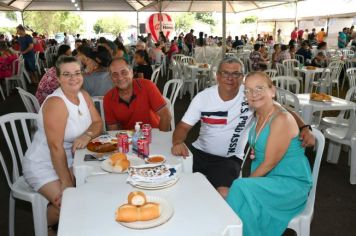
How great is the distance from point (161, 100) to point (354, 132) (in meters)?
1.87

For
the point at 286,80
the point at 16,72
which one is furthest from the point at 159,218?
the point at 16,72

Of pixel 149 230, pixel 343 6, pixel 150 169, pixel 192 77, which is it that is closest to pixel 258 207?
pixel 150 169

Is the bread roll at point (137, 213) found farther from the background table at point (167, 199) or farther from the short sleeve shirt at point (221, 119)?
the short sleeve shirt at point (221, 119)

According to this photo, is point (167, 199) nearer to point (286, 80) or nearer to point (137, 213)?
point (137, 213)

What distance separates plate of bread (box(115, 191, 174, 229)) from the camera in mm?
1092

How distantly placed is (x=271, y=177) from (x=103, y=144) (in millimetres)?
972

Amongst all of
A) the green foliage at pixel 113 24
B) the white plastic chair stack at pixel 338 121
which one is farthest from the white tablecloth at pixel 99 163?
the green foliage at pixel 113 24

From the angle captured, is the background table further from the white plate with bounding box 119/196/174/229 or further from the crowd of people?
the crowd of people

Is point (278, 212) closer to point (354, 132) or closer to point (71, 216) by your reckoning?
point (71, 216)

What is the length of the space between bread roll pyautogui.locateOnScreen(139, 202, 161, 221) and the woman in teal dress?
0.60 metres

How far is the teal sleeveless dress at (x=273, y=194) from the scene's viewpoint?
1.60m

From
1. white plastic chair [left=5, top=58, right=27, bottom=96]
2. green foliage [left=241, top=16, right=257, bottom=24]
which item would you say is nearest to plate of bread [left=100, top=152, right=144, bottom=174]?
white plastic chair [left=5, top=58, right=27, bottom=96]

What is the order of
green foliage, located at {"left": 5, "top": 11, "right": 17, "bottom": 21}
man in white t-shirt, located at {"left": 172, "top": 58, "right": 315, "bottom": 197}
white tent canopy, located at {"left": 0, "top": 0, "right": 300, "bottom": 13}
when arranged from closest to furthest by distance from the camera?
1. man in white t-shirt, located at {"left": 172, "top": 58, "right": 315, "bottom": 197}
2. white tent canopy, located at {"left": 0, "top": 0, "right": 300, "bottom": 13}
3. green foliage, located at {"left": 5, "top": 11, "right": 17, "bottom": 21}

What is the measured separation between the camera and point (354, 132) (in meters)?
3.09
